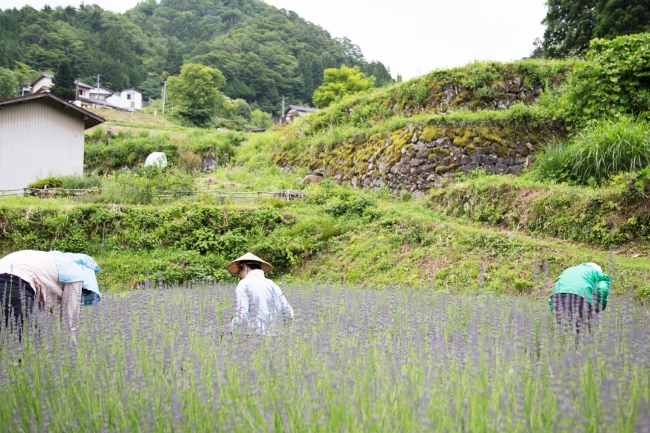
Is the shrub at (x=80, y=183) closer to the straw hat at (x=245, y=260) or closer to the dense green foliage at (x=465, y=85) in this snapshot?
the dense green foliage at (x=465, y=85)

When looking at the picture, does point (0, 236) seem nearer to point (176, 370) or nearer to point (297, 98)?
point (176, 370)

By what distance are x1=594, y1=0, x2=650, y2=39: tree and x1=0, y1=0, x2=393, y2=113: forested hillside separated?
43.1 metres

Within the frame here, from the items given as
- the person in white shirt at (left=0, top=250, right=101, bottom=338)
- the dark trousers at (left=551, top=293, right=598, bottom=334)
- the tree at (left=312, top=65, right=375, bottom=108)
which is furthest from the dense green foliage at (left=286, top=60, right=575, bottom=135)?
the tree at (left=312, top=65, right=375, bottom=108)

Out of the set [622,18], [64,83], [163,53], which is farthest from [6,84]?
[163,53]

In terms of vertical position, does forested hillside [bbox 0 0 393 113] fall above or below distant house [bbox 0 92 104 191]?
above

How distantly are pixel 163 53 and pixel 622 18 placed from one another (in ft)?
260

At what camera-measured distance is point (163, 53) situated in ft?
300

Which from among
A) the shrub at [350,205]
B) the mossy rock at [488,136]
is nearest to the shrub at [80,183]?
the shrub at [350,205]

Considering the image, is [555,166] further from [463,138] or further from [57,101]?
[57,101]

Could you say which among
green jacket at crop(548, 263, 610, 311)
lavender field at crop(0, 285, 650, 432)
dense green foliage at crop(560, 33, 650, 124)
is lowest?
lavender field at crop(0, 285, 650, 432)

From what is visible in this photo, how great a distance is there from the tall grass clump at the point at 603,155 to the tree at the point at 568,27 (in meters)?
14.0

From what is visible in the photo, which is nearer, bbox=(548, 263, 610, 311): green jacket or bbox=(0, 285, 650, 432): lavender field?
bbox=(0, 285, 650, 432): lavender field

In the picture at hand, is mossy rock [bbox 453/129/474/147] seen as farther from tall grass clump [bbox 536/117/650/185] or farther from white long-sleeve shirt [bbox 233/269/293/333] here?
white long-sleeve shirt [bbox 233/269/293/333]

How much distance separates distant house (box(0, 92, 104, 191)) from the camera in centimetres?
1962
